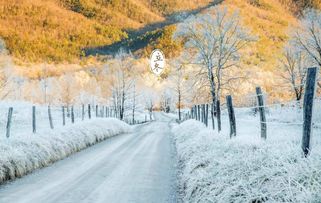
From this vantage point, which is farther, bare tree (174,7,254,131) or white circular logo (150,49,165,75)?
white circular logo (150,49,165,75)

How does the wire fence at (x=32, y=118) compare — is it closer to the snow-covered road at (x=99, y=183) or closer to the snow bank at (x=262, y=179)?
the snow-covered road at (x=99, y=183)

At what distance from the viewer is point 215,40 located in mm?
35312

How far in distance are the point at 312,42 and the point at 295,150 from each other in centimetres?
3601

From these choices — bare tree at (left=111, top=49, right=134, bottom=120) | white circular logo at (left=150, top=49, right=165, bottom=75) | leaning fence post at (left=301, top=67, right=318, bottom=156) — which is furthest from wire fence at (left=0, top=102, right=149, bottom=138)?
white circular logo at (left=150, top=49, right=165, bottom=75)

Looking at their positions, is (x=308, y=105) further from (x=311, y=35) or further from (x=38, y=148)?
(x=311, y=35)

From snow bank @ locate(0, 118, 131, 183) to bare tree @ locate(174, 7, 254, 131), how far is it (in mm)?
16298

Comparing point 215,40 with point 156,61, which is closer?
point 215,40

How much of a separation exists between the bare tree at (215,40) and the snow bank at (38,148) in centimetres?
1630

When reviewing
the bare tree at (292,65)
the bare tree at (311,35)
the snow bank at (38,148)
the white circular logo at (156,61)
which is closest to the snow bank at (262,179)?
the snow bank at (38,148)

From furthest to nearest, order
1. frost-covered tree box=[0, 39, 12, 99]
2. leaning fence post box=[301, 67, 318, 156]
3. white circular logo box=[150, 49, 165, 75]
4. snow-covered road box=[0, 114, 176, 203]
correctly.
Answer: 1. white circular logo box=[150, 49, 165, 75]
2. frost-covered tree box=[0, 39, 12, 99]
3. snow-covered road box=[0, 114, 176, 203]
4. leaning fence post box=[301, 67, 318, 156]

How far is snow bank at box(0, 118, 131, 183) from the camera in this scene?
10922mm

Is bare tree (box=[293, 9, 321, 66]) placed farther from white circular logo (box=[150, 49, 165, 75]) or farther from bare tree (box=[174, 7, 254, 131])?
white circular logo (box=[150, 49, 165, 75])

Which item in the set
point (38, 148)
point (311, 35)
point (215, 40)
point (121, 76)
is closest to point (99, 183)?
point (38, 148)

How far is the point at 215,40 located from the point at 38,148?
2486 centimetres
